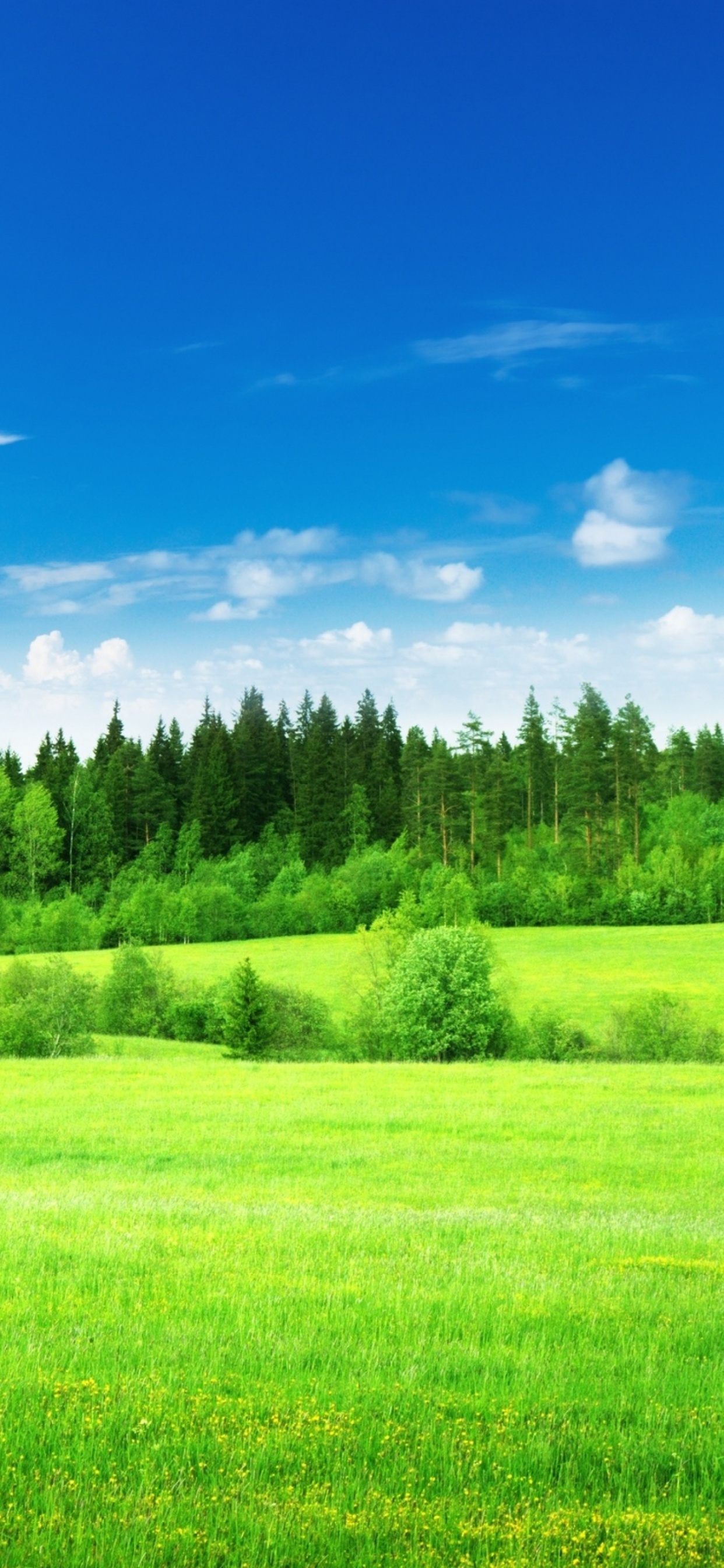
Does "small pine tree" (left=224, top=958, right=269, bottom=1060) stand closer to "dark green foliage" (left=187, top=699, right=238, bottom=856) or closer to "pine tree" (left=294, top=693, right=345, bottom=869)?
"pine tree" (left=294, top=693, right=345, bottom=869)

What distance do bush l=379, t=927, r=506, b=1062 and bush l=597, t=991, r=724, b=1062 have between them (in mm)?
7929

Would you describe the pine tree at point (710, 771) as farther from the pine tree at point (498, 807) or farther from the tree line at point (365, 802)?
the pine tree at point (498, 807)

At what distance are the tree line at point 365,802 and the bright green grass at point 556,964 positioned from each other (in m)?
11.9

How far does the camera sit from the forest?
378 feet

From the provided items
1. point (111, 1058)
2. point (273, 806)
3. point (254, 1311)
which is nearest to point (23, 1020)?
point (111, 1058)

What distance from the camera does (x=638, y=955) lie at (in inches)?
3723

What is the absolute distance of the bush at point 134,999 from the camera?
74.6 metres

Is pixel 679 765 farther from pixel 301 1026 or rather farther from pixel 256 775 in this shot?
pixel 301 1026

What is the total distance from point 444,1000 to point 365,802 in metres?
84.8

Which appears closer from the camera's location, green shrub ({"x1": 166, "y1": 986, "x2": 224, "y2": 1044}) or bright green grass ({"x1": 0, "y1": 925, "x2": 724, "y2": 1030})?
green shrub ({"x1": 166, "y1": 986, "x2": 224, "y2": 1044})

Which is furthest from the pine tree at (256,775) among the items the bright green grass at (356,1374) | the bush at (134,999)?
the bright green grass at (356,1374)

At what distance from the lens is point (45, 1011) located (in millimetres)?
64875

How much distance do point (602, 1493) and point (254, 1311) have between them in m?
3.97

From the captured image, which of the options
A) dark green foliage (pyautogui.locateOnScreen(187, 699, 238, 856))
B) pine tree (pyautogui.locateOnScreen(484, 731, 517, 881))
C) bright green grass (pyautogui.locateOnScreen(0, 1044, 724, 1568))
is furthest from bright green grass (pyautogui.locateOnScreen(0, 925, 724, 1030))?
bright green grass (pyautogui.locateOnScreen(0, 1044, 724, 1568))
